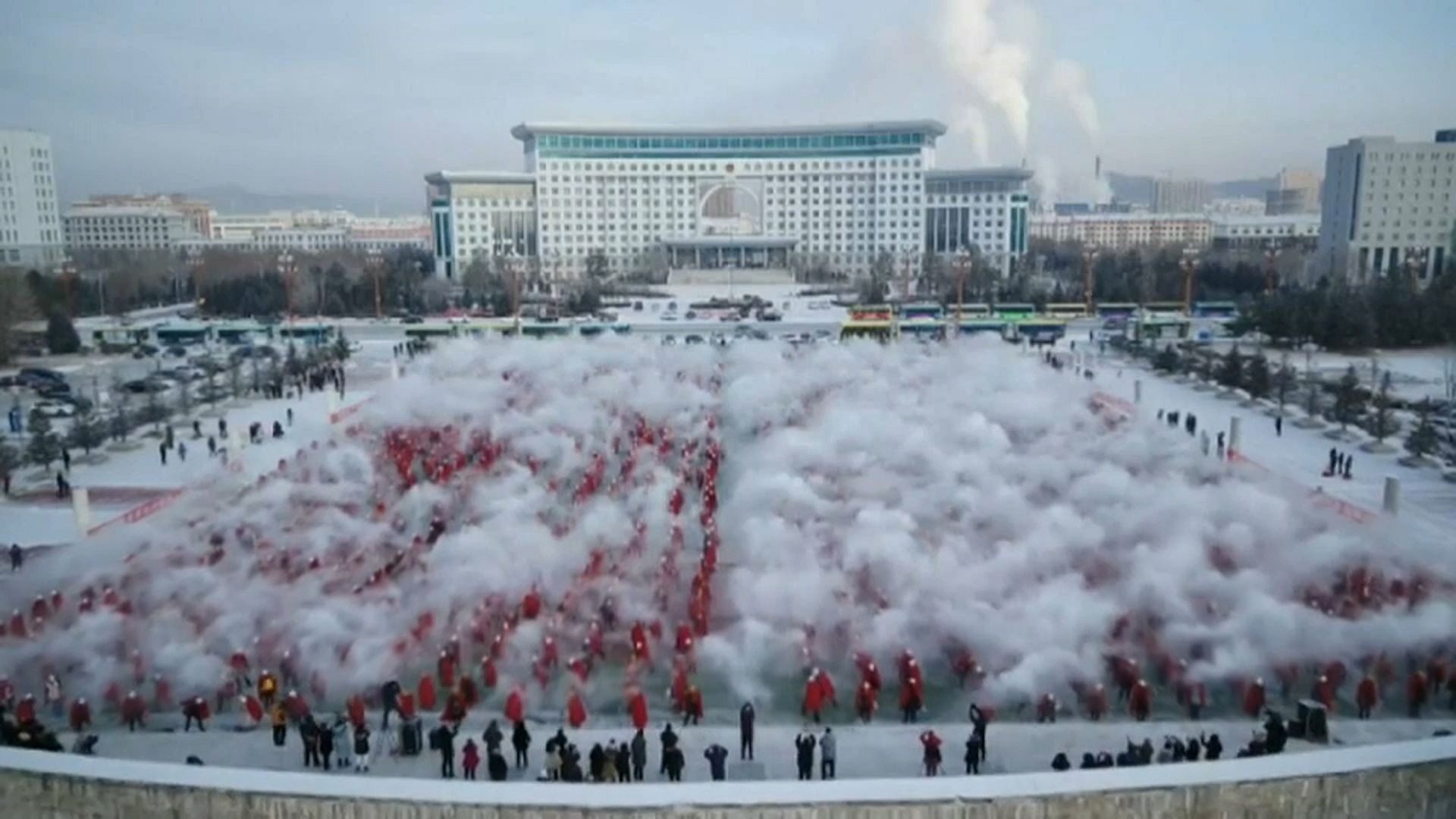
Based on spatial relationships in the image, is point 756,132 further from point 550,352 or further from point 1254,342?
point 550,352

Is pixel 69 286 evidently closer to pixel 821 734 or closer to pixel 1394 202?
pixel 821 734

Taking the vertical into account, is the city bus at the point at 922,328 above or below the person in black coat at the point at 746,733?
above

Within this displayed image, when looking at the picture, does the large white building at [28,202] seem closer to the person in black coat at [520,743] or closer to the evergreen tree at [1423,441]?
the person in black coat at [520,743]

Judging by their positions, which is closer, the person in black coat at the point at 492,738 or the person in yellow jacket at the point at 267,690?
the person in black coat at the point at 492,738

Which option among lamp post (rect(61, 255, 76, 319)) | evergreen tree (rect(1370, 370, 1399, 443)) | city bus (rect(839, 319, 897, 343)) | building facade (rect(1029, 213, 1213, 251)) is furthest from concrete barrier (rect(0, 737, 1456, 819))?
building facade (rect(1029, 213, 1213, 251))

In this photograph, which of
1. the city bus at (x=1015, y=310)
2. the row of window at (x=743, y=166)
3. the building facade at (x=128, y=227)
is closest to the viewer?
the city bus at (x=1015, y=310)

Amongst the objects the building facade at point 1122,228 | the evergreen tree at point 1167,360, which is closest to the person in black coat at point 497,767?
the evergreen tree at point 1167,360
